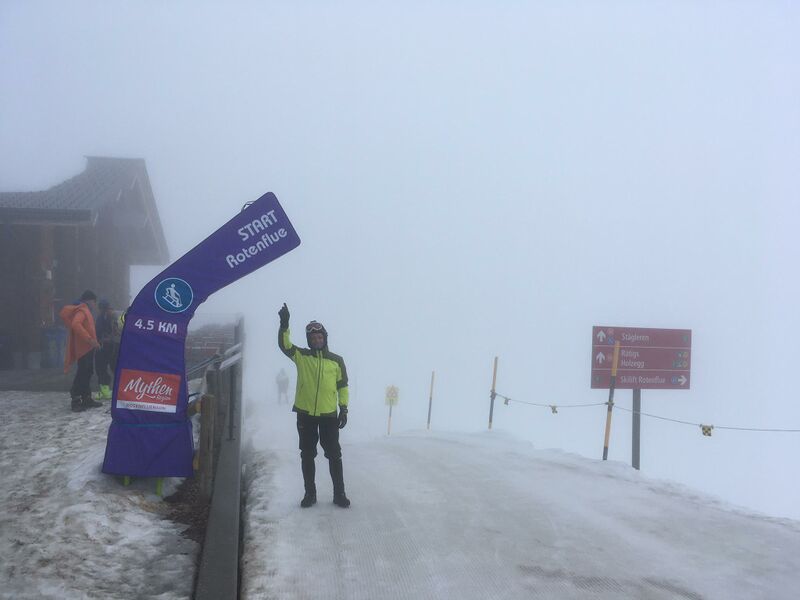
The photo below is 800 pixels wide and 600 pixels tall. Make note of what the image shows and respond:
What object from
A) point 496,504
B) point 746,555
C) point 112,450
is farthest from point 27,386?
point 746,555

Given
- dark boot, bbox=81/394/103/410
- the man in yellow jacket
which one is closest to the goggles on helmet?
the man in yellow jacket

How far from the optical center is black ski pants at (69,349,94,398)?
1073cm

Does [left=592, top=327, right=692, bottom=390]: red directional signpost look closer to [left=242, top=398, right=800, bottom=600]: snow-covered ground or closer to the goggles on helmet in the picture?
[left=242, top=398, right=800, bottom=600]: snow-covered ground

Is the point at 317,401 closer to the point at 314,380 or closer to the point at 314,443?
the point at 314,380

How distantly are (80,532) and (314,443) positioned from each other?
2.34m

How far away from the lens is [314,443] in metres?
7.47

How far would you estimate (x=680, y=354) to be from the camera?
48.1ft

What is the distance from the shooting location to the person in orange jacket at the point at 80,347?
1060cm

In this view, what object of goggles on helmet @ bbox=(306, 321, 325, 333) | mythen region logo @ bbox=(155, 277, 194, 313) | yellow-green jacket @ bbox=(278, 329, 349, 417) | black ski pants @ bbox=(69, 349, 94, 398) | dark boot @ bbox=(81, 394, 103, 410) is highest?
mythen region logo @ bbox=(155, 277, 194, 313)

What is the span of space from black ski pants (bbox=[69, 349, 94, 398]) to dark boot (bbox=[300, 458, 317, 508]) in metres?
4.96

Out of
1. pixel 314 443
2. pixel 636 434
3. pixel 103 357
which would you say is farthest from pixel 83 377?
pixel 636 434

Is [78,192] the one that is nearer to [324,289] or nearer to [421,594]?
[421,594]

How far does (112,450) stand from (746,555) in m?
5.85

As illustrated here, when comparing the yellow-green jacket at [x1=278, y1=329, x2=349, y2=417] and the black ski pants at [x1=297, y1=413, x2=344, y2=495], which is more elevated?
the yellow-green jacket at [x1=278, y1=329, x2=349, y2=417]
